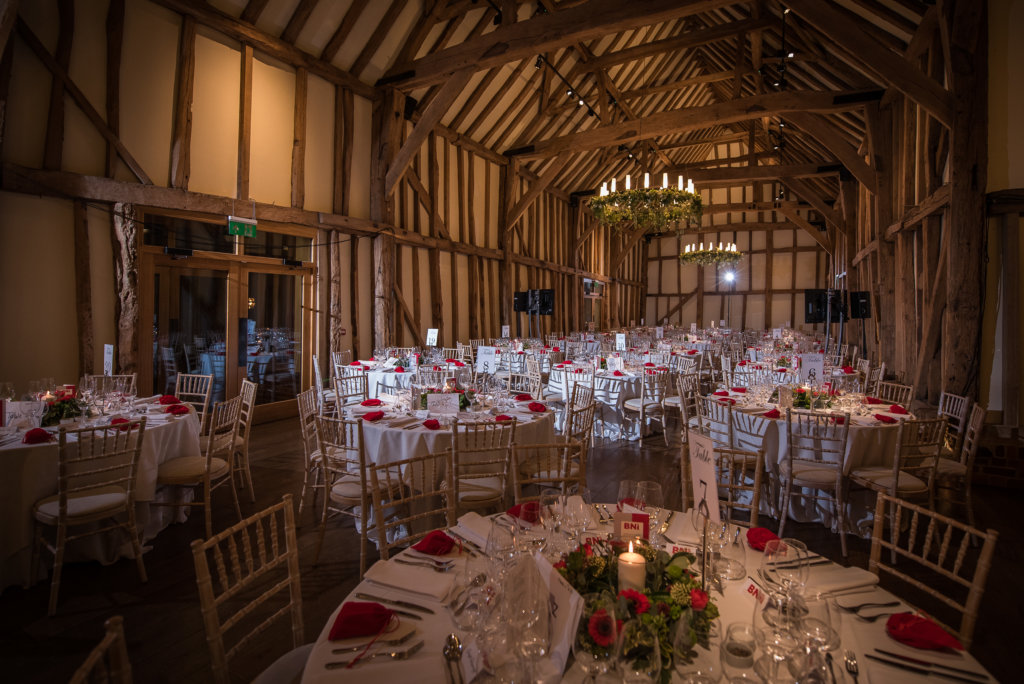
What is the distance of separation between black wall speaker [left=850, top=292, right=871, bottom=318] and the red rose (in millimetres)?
9800

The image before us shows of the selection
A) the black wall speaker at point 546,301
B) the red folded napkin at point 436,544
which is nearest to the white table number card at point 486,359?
the red folded napkin at point 436,544

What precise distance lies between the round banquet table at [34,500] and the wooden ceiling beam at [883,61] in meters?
8.03

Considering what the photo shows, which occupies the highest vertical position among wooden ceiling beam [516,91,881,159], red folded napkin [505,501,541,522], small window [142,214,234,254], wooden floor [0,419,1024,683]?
wooden ceiling beam [516,91,881,159]

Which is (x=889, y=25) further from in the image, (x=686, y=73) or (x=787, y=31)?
(x=686, y=73)

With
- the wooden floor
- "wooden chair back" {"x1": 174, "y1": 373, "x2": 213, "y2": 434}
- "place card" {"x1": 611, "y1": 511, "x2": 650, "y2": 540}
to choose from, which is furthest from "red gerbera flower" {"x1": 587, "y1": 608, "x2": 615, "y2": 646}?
"wooden chair back" {"x1": 174, "y1": 373, "x2": 213, "y2": 434}

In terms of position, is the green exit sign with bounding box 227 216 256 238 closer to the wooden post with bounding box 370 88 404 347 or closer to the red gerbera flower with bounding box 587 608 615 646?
the wooden post with bounding box 370 88 404 347

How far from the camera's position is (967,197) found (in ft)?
17.3

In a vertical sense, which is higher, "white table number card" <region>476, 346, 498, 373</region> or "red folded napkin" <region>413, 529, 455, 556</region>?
"white table number card" <region>476, 346, 498, 373</region>

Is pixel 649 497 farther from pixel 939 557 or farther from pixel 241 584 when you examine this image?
pixel 241 584

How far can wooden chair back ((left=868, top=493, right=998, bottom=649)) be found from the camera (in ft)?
5.42

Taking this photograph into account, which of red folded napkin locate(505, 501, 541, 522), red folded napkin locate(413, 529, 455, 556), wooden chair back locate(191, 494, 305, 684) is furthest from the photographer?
red folded napkin locate(505, 501, 541, 522)

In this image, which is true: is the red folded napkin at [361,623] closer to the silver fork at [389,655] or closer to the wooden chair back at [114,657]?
the silver fork at [389,655]

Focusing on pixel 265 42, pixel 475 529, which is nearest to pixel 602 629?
pixel 475 529

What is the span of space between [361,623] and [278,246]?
317 inches
